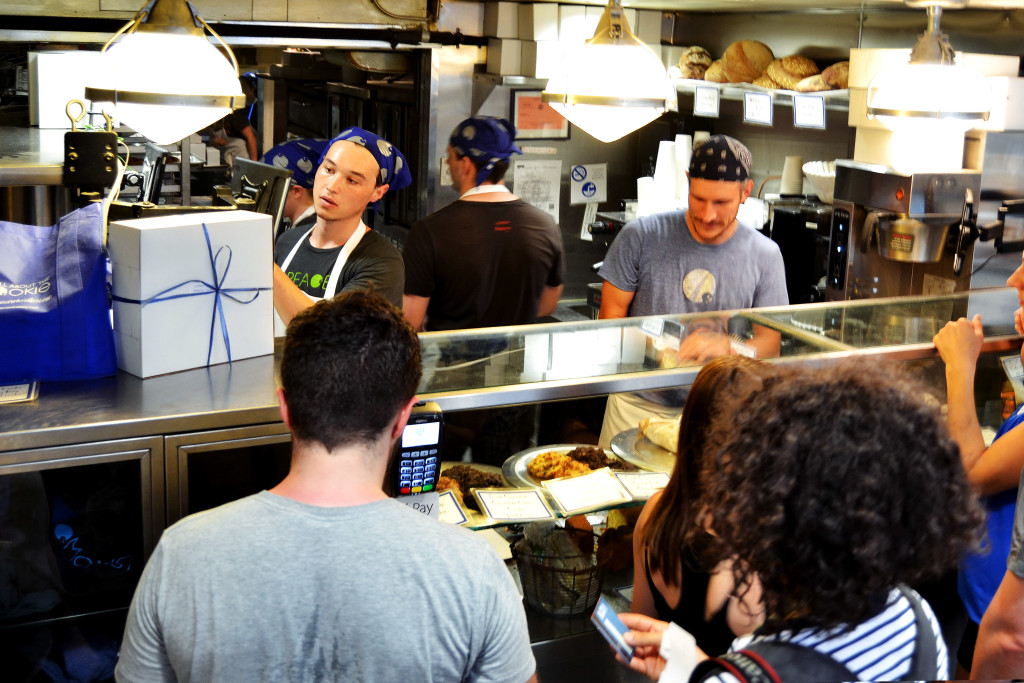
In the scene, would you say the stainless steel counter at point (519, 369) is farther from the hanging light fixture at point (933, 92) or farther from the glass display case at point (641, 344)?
the hanging light fixture at point (933, 92)

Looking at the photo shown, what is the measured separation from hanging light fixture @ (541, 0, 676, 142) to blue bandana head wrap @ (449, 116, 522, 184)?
1.27 metres

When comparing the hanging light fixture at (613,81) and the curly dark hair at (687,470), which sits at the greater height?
the hanging light fixture at (613,81)

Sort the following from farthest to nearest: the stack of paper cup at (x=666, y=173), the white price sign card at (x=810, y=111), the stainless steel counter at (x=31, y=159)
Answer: the stack of paper cup at (x=666, y=173) < the white price sign card at (x=810, y=111) < the stainless steel counter at (x=31, y=159)

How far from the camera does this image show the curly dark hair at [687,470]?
5.25 ft

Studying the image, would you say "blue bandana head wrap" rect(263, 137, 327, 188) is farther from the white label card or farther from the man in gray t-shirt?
the white label card

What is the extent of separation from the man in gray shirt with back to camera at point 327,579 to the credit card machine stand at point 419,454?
1.32 ft

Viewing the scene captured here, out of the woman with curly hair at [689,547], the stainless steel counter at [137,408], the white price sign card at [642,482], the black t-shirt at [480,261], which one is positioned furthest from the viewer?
the black t-shirt at [480,261]

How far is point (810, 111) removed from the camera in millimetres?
4281

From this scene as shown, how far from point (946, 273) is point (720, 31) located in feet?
7.70

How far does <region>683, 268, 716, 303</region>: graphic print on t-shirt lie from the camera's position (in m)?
3.09

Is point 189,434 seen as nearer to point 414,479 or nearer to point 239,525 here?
point 414,479

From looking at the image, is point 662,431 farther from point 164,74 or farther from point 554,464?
point 164,74

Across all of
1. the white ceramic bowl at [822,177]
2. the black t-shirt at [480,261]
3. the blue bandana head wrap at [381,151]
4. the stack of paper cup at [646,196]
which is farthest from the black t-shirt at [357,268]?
the stack of paper cup at [646,196]

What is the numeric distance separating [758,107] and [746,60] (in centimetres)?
49
